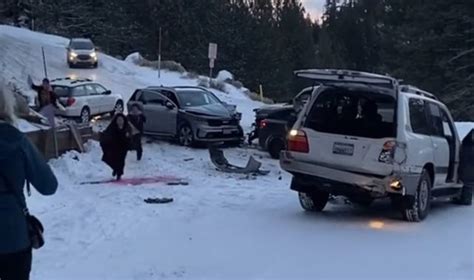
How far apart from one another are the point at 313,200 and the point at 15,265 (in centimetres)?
833

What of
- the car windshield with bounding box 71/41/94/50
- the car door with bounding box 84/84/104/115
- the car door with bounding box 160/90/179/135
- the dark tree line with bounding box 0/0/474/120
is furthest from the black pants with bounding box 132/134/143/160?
the car windshield with bounding box 71/41/94/50

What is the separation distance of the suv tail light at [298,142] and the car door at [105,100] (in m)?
19.6

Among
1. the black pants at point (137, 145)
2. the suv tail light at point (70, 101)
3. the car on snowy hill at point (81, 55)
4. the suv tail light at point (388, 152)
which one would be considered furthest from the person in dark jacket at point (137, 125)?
the car on snowy hill at point (81, 55)

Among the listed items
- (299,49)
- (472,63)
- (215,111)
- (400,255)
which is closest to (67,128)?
(215,111)

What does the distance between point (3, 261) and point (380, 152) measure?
7206 millimetres

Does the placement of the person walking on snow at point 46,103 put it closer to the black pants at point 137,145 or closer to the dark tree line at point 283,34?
the black pants at point 137,145

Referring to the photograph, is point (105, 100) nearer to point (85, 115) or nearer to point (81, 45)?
point (85, 115)

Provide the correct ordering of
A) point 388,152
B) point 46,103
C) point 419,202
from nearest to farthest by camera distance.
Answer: point 388,152
point 419,202
point 46,103

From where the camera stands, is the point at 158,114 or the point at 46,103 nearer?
the point at 46,103

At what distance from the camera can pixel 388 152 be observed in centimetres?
1123

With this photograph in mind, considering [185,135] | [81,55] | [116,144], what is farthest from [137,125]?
[81,55]

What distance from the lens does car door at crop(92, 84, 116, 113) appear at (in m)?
30.9

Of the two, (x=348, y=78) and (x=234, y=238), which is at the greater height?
(x=348, y=78)

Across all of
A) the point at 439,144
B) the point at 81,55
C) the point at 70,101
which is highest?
the point at 439,144
